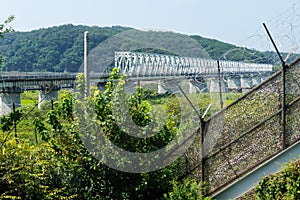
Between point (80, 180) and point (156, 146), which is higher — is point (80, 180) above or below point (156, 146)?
below

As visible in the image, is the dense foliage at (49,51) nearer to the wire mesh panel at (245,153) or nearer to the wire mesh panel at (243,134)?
the wire mesh panel at (243,134)

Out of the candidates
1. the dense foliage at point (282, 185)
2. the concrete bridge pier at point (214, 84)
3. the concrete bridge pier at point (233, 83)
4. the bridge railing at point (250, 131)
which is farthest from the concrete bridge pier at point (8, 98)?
the dense foliage at point (282, 185)

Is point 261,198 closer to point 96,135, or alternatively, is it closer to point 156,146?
point 156,146

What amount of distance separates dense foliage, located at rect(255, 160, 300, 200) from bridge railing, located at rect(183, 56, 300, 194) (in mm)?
467

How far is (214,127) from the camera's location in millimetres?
6855

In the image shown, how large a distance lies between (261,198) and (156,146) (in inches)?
67.8

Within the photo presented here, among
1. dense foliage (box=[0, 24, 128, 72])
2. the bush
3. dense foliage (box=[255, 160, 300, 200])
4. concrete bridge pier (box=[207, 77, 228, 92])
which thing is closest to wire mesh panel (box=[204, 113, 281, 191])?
dense foliage (box=[255, 160, 300, 200])

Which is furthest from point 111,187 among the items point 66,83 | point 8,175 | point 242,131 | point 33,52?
point 33,52

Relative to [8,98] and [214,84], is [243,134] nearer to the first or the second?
[214,84]

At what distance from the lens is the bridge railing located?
6.46 m

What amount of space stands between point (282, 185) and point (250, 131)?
988 mm

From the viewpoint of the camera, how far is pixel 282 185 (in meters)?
6.00

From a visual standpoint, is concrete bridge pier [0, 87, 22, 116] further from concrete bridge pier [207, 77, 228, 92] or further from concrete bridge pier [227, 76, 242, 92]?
concrete bridge pier [227, 76, 242, 92]

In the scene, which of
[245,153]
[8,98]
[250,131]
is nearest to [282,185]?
[245,153]
